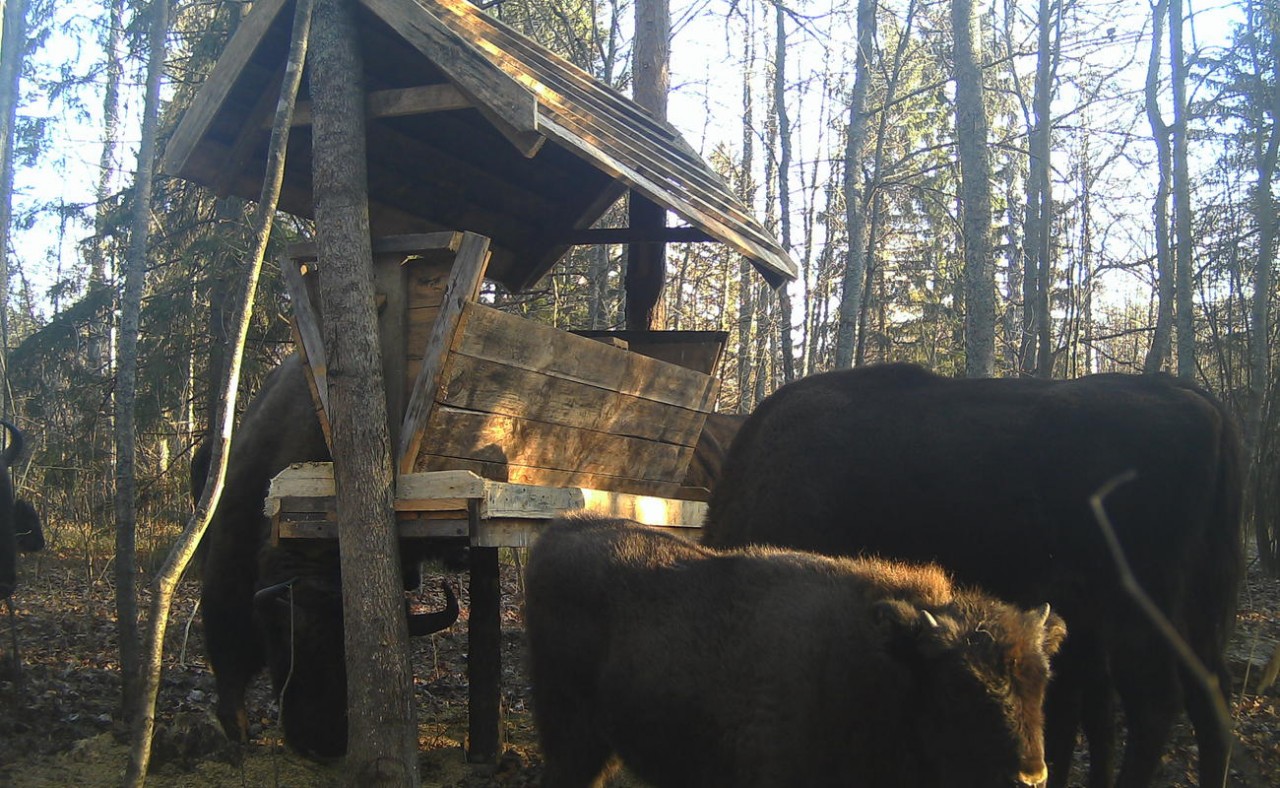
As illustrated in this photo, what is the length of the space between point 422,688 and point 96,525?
6.42 m

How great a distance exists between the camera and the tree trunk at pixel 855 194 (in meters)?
14.9

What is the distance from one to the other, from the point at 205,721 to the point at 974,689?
20.1 feet

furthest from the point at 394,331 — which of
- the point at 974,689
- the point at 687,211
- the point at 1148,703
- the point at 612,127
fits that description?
the point at 1148,703

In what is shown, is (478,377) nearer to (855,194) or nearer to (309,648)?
(309,648)

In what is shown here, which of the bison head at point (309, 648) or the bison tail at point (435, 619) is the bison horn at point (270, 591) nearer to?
the bison head at point (309, 648)

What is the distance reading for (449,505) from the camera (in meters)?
6.12

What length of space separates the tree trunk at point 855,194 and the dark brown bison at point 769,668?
383 inches

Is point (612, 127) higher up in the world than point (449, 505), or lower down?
A: higher up

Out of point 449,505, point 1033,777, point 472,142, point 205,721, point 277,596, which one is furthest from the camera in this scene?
point 472,142

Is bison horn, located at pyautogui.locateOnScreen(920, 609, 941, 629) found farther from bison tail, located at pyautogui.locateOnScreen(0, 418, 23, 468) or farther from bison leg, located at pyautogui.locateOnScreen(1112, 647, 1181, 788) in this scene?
bison tail, located at pyautogui.locateOnScreen(0, 418, 23, 468)

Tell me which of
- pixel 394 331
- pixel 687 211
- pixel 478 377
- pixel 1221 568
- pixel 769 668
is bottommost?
pixel 769 668

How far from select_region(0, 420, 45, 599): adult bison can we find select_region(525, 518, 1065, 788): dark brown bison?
5.40 m

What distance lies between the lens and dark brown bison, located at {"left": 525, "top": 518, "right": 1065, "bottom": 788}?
401 centimetres

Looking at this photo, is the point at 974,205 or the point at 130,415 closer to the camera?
the point at 130,415
